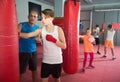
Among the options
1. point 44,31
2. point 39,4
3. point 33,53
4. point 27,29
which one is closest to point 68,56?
point 33,53

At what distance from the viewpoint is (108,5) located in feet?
41.6

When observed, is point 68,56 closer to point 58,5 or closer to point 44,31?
point 44,31

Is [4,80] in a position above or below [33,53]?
below

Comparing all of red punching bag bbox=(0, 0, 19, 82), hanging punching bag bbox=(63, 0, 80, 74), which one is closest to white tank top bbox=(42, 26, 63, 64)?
red punching bag bbox=(0, 0, 19, 82)

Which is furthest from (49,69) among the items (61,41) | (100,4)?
(100,4)

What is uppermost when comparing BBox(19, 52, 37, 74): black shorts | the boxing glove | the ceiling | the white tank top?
the ceiling

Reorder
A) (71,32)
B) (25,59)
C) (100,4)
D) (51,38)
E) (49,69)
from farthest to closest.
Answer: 1. (100,4)
2. (71,32)
3. (25,59)
4. (49,69)
5. (51,38)

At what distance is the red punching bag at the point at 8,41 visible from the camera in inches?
76.6

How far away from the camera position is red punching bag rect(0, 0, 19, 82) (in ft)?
6.39

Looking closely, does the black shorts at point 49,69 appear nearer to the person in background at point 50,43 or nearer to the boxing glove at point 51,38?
the person in background at point 50,43

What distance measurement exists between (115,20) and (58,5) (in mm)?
6573

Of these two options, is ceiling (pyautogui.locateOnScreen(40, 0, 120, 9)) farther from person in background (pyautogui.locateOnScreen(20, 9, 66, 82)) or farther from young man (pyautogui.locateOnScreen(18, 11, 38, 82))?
person in background (pyautogui.locateOnScreen(20, 9, 66, 82))

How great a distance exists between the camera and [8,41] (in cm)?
200

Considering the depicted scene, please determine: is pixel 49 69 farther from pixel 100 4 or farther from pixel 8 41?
pixel 100 4
